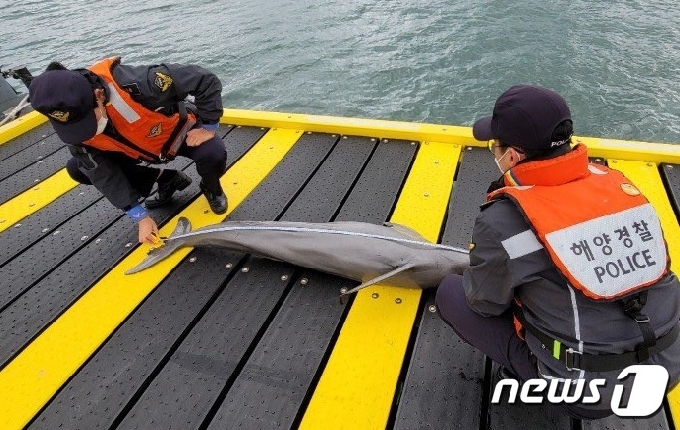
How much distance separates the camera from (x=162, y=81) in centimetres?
302

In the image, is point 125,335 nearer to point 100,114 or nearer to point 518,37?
point 100,114

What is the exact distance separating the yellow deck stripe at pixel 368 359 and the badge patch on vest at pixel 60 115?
1.90m

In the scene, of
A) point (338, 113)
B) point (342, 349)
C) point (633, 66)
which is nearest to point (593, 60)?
point (633, 66)

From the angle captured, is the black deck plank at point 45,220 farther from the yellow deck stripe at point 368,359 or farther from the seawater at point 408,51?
the seawater at point 408,51

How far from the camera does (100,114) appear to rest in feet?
9.45

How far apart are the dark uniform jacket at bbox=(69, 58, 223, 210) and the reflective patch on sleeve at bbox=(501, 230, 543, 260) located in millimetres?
2267

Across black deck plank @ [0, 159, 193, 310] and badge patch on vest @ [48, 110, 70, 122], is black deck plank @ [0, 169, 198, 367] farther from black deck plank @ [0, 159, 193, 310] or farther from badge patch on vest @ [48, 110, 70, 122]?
badge patch on vest @ [48, 110, 70, 122]

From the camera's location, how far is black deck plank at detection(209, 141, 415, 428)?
228 centimetres

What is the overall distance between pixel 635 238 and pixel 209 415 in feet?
6.39

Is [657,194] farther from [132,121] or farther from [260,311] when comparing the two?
[132,121]

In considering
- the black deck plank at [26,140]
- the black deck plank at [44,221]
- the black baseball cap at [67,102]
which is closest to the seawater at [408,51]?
the black deck plank at [26,140]

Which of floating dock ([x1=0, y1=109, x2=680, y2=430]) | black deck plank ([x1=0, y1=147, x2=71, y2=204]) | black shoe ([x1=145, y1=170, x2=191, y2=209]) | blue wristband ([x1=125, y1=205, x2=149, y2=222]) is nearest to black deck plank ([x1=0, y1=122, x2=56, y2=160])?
black deck plank ([x1=0, y1=147, x2=71, y2=204])

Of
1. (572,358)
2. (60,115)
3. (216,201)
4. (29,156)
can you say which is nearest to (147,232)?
(216,201)

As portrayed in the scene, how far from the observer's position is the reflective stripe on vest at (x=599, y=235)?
1529 millimetres
